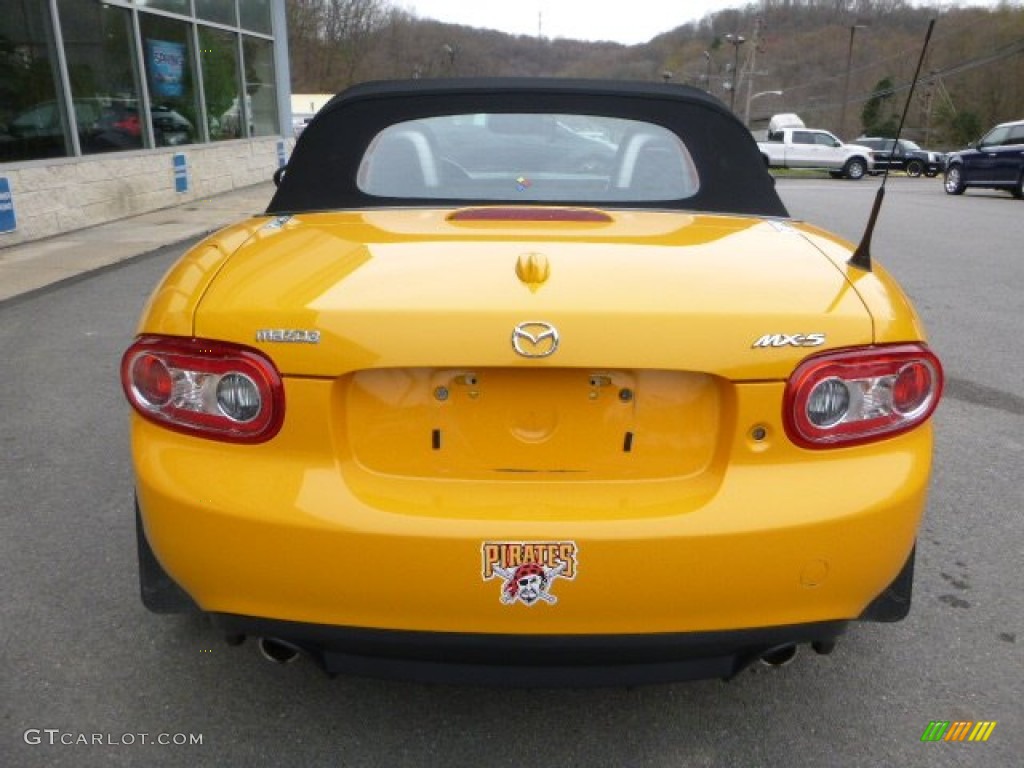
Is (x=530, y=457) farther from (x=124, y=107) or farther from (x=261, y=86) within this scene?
(x=261, y=86)

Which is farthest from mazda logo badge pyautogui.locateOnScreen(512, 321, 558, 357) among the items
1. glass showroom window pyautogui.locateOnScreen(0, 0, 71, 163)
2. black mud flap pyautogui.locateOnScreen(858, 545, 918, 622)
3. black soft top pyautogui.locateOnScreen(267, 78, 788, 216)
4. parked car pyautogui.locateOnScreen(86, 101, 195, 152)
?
parked car pyautogui.locateOnScreen(86, 101, 195, 152)

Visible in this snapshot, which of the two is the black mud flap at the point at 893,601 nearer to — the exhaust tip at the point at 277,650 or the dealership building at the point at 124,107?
the exhaust tip at the point at 277,650

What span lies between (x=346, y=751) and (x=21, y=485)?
234 cm

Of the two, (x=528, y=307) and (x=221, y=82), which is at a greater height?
(x=528, y=307)

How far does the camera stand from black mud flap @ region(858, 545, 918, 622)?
6.70ft

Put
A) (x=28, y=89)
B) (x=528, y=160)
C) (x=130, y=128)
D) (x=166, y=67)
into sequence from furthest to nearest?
(x=166, y=67) → (x=130, y=128) → (x=28, y=89) → (x=528, y=160)

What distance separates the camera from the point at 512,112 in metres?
3.09

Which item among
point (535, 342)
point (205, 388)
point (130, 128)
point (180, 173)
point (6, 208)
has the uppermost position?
point (535, 342)

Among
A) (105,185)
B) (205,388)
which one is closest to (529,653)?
(205,388)

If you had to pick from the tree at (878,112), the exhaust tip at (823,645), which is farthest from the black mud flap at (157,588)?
the tree at (878,112)

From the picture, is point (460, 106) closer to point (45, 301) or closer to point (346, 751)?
point (346, 751)

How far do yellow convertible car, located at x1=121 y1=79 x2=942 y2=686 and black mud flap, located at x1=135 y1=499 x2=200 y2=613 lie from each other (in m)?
0.09

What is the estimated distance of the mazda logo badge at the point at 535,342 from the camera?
5.67ft

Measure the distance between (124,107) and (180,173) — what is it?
1.83 metres
